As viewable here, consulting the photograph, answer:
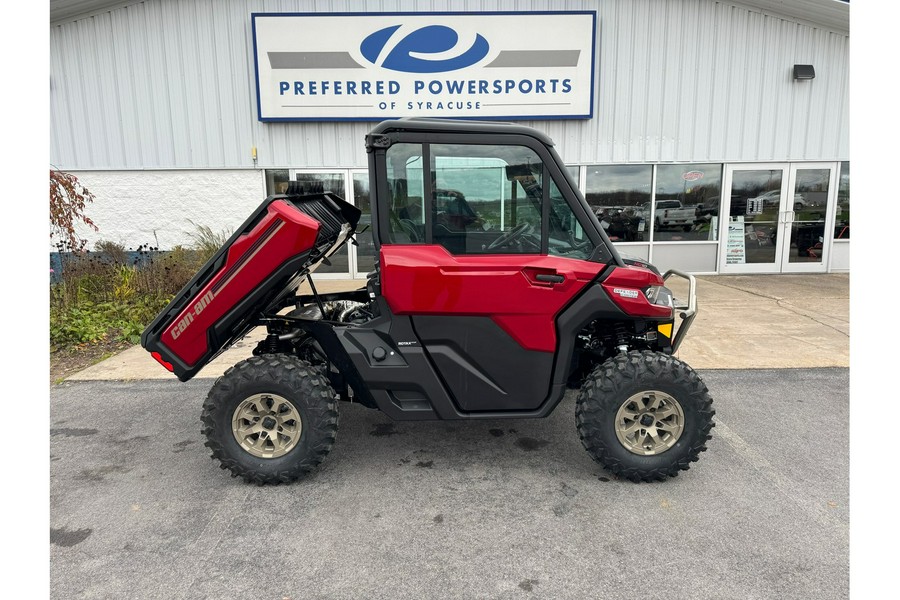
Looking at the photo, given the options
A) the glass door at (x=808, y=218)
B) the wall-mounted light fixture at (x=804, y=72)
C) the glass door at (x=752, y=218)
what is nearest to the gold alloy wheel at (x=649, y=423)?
the glass door at (x=752, y=218)

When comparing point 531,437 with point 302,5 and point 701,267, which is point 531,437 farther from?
point 302,5

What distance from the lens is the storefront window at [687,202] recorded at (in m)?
11.0

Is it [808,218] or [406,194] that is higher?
[808,218]

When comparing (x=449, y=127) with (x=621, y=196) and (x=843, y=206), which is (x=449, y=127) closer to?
(x=621, y=196)

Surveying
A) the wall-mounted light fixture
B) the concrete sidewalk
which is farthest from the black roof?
the wall-mounted light fixture

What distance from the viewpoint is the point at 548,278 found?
3.06m

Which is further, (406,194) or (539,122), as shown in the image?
(539,122)

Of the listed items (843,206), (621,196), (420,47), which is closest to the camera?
(420,47)

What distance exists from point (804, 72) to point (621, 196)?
439 centimetres

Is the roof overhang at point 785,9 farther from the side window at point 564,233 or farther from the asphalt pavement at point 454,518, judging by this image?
the side window at point 564,233

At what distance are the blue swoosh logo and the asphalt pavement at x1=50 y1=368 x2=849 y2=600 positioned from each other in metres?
8.34

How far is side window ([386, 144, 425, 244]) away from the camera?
10.00 ft

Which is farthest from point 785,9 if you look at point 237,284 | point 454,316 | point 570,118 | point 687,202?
point 237,284

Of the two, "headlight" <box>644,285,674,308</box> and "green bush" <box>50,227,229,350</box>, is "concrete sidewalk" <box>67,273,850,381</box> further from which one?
"headlight" <box>644,285,674,308</box>
